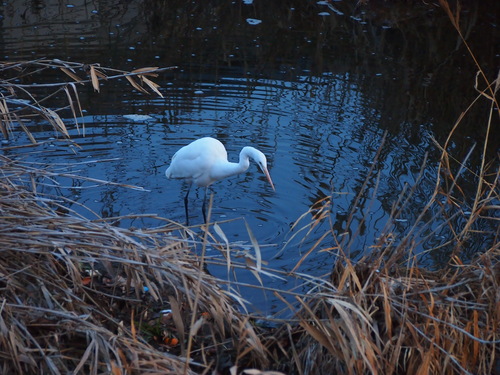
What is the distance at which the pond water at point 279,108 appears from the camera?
170 inches

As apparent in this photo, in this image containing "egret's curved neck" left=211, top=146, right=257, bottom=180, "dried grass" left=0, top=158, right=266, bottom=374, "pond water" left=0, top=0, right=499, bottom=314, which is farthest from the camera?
"pond water" left=0, top=0, right=499, bottom=314

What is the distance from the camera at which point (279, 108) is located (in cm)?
614

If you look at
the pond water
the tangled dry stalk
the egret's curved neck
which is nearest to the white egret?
the egret's curved neck

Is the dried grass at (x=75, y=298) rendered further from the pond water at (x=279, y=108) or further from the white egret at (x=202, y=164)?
the white egret at (x=202, y=164)

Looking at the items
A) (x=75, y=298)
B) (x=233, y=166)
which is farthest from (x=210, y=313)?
(x=233, y=166)

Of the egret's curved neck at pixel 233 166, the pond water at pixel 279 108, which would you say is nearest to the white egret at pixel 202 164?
the egret's curved neck at pixel 233 166

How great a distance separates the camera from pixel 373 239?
4.05m

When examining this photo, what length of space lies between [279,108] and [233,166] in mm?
1834

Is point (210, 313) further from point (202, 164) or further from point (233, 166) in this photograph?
point (202, 164)

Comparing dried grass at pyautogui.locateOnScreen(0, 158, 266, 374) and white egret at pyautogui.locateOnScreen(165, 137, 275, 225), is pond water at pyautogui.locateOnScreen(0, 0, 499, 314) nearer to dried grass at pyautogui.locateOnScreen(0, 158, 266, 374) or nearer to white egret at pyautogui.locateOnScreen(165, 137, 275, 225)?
white egret at pyautogui.locateOnScreen(165, 137, 275, 225)

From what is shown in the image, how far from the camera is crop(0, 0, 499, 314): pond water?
4316mm

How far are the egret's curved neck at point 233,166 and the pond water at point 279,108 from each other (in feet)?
0.71

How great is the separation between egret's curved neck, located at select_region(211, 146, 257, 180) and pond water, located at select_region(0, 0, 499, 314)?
22 centimetres

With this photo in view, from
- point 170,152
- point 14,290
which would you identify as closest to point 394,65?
point 170,152
